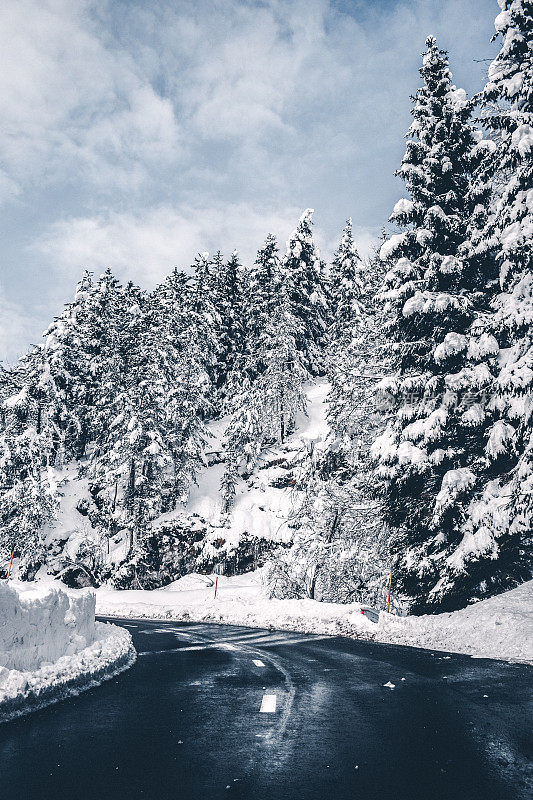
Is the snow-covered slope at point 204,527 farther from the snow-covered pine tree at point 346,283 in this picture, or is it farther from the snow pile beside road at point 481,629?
the snow pile beside road at point 481,629

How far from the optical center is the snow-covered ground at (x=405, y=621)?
13.1 m

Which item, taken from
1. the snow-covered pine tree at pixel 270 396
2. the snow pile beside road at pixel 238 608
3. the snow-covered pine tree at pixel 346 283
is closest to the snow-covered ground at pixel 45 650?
the snow pile beside road at pixel 238 608

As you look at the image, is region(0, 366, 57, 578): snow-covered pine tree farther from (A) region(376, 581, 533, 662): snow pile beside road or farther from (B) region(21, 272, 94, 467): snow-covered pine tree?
(A) region(376, 581, 533, 662): snow pile beside road

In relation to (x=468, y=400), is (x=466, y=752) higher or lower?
lower

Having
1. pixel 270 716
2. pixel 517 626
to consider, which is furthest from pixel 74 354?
pixel 270 716

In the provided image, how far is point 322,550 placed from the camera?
87.9 ft

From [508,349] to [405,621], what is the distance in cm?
802

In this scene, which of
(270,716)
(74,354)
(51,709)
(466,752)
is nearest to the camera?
(466,752)

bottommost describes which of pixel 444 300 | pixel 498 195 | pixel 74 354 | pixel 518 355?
pixel 518 355

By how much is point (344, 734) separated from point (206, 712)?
6.00 ft

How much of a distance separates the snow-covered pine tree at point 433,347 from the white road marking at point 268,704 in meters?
9.59

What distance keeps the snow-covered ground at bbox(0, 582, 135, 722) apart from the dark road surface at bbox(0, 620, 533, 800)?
0.31m

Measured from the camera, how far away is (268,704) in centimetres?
712

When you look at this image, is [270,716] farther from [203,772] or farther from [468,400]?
[468,400]
